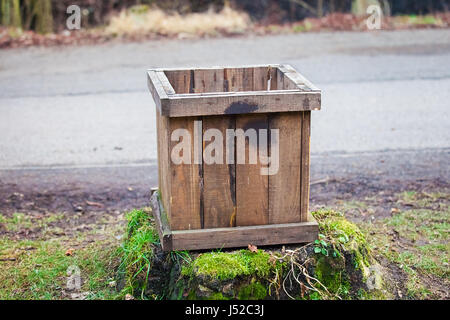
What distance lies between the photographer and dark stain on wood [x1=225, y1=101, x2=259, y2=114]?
9.97ft

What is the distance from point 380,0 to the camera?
13992 millimetres

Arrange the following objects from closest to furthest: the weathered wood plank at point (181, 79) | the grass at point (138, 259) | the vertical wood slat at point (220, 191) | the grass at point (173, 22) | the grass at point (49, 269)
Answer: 1. the vertical wood slat at point (220, 191)
2. the grass at point (138, 259)
3. the grass at point (49, 269)
4. the weathered wood plank at point (181, 79)
5. the grass at point (173, 22)

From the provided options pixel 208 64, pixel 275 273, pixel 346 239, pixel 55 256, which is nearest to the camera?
pixel 275 273

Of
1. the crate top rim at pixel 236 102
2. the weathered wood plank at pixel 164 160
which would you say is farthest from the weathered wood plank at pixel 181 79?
the crate top rim at pixel 236 102

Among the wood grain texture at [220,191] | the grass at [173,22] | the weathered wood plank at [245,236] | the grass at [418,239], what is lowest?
the grass at [418,239]

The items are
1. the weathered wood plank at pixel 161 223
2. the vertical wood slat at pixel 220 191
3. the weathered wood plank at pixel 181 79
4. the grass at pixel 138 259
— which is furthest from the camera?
the weathered wood plank at pixel 181 79

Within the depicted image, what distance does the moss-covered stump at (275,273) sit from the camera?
310cm

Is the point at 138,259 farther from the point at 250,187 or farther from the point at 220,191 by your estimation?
the point at 250,187

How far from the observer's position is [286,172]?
324 cm

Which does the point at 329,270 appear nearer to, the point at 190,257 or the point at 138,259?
the point at 190,257

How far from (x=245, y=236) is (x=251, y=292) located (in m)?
0.30

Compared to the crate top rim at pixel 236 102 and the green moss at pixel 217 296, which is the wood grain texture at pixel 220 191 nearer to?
the crate top rim at pixel 236 102

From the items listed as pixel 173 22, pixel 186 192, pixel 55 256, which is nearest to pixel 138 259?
pixel 186 192

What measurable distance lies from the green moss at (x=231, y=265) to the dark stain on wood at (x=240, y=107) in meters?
0.77
